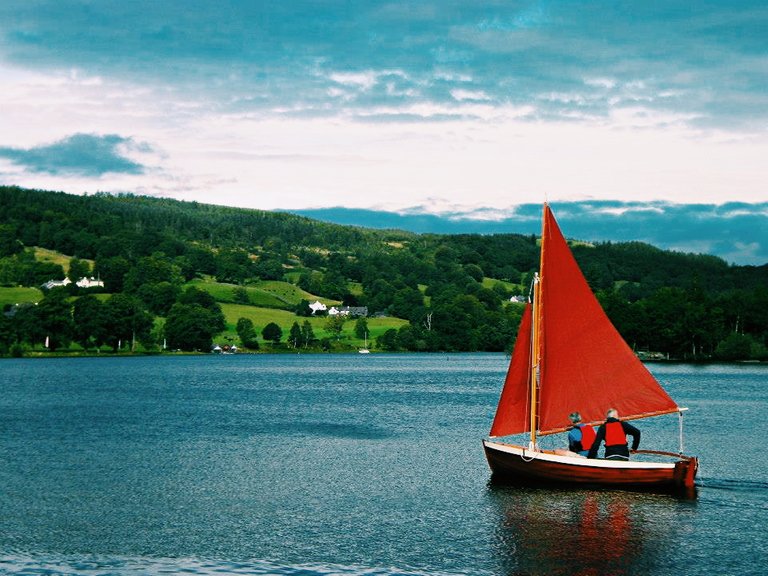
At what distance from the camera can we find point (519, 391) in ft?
132

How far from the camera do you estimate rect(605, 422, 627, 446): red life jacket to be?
37.5 metres

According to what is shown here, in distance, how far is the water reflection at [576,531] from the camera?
2675 centimetres

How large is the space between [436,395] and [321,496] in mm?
58346

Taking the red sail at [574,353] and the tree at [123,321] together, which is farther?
the tree at [123,321]

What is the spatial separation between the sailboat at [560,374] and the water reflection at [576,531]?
5.13ft

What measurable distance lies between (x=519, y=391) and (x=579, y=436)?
10.4 ft

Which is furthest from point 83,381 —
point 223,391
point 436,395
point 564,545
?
point 564,545

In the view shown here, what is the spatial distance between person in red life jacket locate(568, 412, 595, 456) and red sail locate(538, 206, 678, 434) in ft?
1.20

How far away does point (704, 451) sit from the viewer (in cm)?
4981

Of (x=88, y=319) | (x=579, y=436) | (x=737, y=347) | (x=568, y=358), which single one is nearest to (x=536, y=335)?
(x=568, y=358)

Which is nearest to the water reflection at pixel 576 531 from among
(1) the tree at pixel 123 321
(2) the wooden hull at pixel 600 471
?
(2) the wooden hull at pixel 600 471

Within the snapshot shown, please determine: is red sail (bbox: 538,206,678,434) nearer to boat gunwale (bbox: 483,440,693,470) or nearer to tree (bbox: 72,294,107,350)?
boat gunwale (bbox: 483,440,693,470)

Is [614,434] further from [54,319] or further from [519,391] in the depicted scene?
[54,319]

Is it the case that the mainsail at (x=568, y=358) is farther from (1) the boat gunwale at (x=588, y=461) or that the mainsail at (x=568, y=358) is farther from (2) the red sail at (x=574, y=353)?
(1) the boat gunwale at (x=588, y=461)
